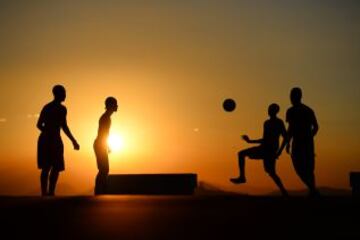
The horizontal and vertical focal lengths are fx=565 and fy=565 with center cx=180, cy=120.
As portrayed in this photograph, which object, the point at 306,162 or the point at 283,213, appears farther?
the point at 306,162

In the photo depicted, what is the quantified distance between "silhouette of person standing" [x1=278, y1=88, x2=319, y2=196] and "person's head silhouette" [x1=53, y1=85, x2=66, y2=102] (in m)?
5.06

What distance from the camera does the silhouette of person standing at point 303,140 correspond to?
12625 millimetres

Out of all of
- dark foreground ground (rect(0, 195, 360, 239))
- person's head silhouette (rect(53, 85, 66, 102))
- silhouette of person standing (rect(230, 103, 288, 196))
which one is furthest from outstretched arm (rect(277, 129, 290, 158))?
person's head silhouette (rect(53, 85, 66, 102))

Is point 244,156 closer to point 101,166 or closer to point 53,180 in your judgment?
point 101,166

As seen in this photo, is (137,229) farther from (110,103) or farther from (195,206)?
(110,103)

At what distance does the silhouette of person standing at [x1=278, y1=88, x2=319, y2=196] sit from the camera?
41.4 ft

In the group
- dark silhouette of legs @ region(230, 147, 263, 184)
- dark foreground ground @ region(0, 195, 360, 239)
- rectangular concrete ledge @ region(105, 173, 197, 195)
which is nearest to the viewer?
dark foreground ground @ region(0, 195, 360, 239)

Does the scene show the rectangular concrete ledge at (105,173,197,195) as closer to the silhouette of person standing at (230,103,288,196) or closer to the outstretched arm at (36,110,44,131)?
the silhouette of person standing at (230,103,288,196)

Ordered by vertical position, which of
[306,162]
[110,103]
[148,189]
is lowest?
[148,189]

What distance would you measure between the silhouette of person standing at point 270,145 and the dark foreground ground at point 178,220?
3596 mm

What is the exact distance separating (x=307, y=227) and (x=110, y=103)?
781 cm

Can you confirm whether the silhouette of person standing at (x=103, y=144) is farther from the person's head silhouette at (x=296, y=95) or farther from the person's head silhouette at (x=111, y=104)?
the person's head silhouette at (x=296, y=95)

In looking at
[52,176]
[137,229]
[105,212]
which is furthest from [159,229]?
[52,176]

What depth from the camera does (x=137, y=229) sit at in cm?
649
